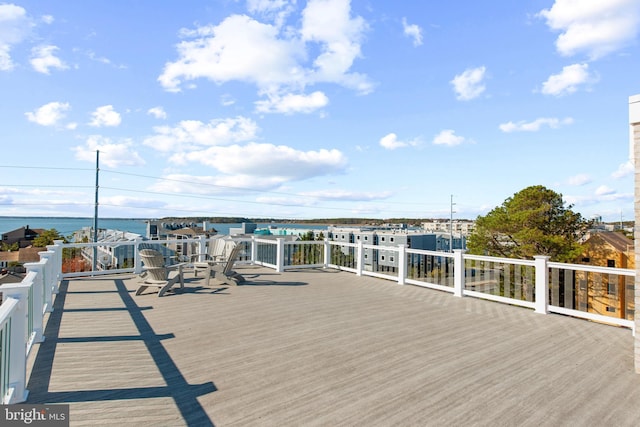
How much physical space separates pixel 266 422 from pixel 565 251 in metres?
22.1

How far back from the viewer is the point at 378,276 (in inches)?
348

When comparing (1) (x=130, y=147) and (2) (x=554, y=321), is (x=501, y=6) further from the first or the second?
(1) (x=130, y=147)

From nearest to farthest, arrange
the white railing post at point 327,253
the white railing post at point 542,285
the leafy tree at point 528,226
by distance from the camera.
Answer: the white railing post at point 542,285
the white railing post at point 327,253
the leafy tree at point 528,226

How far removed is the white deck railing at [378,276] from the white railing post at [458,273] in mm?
18

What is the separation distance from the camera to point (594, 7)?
6789mm

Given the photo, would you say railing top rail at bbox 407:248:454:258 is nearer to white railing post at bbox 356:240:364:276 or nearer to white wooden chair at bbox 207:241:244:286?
white railing post at bbox 356:240:364:276

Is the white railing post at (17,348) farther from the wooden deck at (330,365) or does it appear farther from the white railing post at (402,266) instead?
the white railing post at (402,266)

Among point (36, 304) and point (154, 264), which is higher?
point (154, 264)

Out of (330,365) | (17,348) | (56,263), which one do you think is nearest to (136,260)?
(56,263)

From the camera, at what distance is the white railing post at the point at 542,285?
5520 millimetres

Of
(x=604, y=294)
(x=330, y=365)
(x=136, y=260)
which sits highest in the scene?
(x=136, y=260)

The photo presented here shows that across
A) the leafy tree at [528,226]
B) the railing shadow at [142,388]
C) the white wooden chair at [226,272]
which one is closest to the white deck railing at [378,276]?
the railing shadow at [142,388]

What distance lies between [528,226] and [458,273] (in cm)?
1719

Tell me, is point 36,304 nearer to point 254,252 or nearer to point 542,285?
point 542,285
